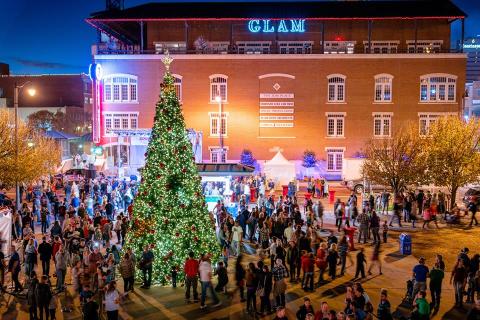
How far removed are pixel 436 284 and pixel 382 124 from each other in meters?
33.3

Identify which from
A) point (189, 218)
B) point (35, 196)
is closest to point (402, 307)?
point (189, 218)

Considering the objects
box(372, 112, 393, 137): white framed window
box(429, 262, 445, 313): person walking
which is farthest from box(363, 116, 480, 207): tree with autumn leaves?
box(372, 112, 393, 137): white framed window

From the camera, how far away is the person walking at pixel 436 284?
13461mm

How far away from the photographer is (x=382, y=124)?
4534 centimetres

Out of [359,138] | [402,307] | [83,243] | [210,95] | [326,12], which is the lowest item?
[402,307]

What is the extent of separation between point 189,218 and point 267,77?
3090 centimetres

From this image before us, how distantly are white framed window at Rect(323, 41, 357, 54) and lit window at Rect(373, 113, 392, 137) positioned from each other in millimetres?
7209

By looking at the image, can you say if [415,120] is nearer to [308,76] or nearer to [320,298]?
[308,76]

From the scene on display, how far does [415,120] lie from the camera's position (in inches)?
1764

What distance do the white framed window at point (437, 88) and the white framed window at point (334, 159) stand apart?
28.2 ft

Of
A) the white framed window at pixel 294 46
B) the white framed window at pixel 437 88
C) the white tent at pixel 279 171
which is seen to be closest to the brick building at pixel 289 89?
the white framed window at pixel 437 88

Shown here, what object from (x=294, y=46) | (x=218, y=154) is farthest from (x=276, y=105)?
(x=294, y=46)

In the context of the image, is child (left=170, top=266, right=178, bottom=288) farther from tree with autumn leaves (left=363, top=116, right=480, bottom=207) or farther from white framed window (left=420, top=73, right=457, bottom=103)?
white framed window (left=420, top=73, right=457, bottom=103)

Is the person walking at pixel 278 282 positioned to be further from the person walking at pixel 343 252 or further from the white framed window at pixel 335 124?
the white framed window at pixel 335 124
